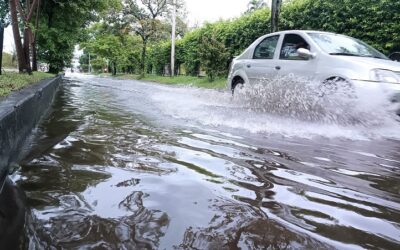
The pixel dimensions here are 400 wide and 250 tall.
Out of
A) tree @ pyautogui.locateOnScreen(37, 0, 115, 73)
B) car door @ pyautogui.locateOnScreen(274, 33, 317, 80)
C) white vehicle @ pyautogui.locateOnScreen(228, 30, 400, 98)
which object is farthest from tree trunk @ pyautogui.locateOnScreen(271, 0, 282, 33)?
tree @ pyautogui.locateOnScreen(37, 0, 115, 73)

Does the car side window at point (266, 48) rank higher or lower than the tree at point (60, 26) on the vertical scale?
lower

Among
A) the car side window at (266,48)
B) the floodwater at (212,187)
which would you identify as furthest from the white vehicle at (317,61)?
the floodwater at (212,187)

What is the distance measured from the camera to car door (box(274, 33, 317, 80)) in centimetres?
566

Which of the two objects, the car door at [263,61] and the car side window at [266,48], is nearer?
the car door at [263,61]

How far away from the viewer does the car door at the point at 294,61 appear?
5660 mm

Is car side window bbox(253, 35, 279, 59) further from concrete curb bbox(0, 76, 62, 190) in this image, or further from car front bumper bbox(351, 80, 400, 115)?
concrete curb bbox(0, 76, 62, 190)

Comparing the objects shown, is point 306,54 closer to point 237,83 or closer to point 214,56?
point 237,83

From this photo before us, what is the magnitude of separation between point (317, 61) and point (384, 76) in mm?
1011

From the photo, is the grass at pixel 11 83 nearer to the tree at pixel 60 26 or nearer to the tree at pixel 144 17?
the tree at pixel 60 26

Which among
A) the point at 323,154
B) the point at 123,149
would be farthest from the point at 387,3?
the point at 123,149

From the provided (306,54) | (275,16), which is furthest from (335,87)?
(275,16)

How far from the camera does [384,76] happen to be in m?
4.83

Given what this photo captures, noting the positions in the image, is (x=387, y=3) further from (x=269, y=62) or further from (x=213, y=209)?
(x=213, y=209)

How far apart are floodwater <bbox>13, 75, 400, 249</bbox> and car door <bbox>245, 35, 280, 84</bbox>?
6.48ft
